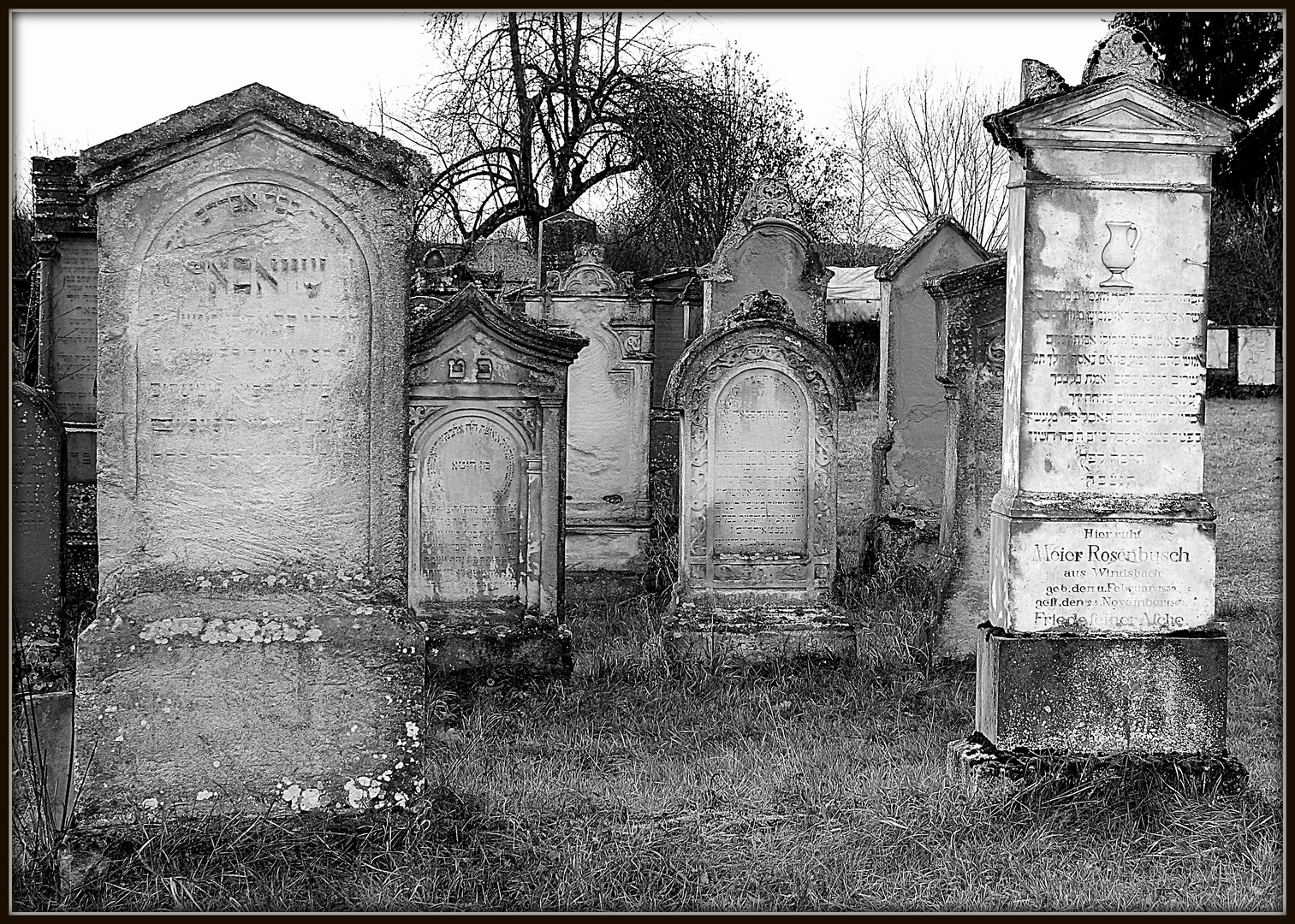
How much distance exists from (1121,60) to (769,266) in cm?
543

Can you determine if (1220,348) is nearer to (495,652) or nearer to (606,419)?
(606,419)

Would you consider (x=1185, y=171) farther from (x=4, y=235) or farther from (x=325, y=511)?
(x=4, y=235)

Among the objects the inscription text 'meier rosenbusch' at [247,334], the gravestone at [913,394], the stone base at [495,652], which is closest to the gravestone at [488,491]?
the stone base at [495,652]

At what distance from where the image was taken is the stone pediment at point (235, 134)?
450cm

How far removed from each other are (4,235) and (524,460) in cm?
357

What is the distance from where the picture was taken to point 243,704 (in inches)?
181

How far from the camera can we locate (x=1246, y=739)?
6.26 m

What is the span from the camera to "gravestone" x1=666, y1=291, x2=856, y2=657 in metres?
7.99

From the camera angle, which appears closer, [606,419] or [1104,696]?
[1104,696]

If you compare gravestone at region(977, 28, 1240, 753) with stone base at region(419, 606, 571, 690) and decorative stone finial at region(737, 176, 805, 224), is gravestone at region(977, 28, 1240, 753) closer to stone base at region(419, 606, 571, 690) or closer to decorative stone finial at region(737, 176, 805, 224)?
stone base at region(419, 606, 571, 690)

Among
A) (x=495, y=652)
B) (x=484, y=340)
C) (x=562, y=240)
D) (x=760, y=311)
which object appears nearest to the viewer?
(x=484, y=340)

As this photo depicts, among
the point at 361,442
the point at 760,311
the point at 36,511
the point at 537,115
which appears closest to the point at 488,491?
the point at 760,311

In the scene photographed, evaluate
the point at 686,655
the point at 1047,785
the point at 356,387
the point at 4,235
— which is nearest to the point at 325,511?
the point at 356,387

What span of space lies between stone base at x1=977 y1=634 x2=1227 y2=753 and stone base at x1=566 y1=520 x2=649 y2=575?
5904mm
